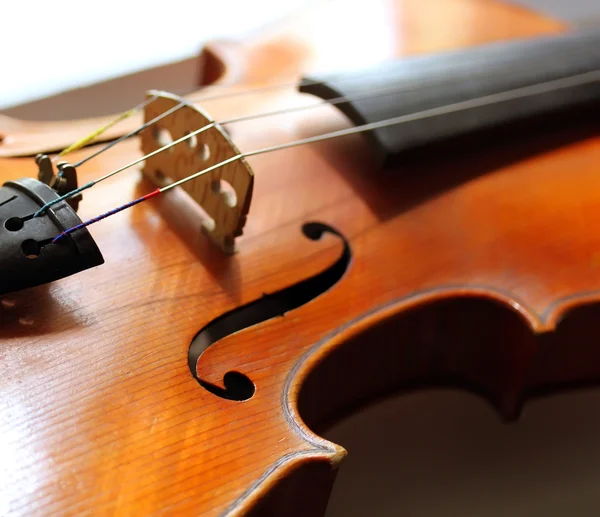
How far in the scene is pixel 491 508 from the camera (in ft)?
3.09

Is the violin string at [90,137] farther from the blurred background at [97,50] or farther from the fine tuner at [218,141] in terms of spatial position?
the blurred background at [97,50]

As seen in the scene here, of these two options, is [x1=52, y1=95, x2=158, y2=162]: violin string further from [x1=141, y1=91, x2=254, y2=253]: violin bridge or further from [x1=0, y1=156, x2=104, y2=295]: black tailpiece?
[x1=0, y1=156, x2=104, y2=295]: black tailpiece

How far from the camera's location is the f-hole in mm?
683

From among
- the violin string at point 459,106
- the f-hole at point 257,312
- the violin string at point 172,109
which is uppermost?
the violin string at point 172,109

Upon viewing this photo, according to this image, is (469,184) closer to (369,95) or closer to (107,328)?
(369,95)

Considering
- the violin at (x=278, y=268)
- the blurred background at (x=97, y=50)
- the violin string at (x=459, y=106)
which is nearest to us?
the violin at (x=278, y=268)

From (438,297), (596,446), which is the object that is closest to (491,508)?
(596,446)

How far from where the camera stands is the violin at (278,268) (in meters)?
0.61

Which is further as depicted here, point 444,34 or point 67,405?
point 444,34

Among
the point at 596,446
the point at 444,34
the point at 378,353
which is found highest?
the point at 444,34

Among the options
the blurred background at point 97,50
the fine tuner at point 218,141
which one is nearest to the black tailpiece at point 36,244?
the fine tuner at point 218,141

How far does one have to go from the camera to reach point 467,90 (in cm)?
107

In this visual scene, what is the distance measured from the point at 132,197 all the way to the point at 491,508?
67 centimetres

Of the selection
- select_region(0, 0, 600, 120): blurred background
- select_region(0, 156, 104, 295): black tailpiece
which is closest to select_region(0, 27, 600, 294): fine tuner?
select_region(0, 156, 104, 295): black tailpiece
